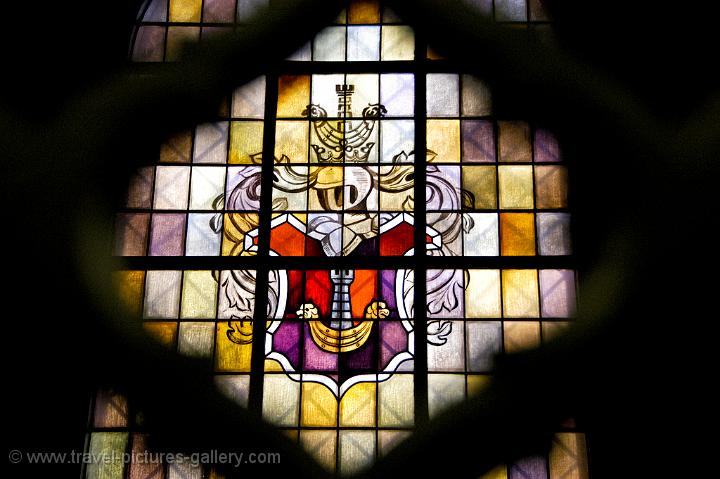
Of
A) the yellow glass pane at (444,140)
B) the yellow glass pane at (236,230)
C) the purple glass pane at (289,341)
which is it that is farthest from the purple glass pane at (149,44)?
the purple glass pane at (289,341)

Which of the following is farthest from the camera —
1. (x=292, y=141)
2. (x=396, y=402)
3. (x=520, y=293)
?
(x=292, y=141)

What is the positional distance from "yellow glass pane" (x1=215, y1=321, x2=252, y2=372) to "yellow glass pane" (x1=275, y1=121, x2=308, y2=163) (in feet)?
2.68

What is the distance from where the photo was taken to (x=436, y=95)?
5.19 m

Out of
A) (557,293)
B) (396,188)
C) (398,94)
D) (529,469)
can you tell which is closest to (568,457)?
(529,469)

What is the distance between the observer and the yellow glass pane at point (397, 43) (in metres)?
5.30

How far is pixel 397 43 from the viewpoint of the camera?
5.34 m

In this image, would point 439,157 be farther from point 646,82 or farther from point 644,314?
point 644,314

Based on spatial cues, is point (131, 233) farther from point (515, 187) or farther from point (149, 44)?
point (515, 187)

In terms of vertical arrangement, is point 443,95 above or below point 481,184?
above

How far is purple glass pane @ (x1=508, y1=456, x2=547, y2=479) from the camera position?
4457 millimetres

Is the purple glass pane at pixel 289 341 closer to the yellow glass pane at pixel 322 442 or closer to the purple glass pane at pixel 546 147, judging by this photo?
the yellow glass pane at pixel 322 442

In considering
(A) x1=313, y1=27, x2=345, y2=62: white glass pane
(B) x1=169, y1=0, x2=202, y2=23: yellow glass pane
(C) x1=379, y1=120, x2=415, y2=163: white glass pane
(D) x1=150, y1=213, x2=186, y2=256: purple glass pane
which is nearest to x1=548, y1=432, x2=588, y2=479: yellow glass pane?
(C) x1=379, y1=120, x2=415, y2=163: white glass pane

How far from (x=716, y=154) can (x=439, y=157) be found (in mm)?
1668

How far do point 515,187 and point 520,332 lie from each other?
26.7 inches
